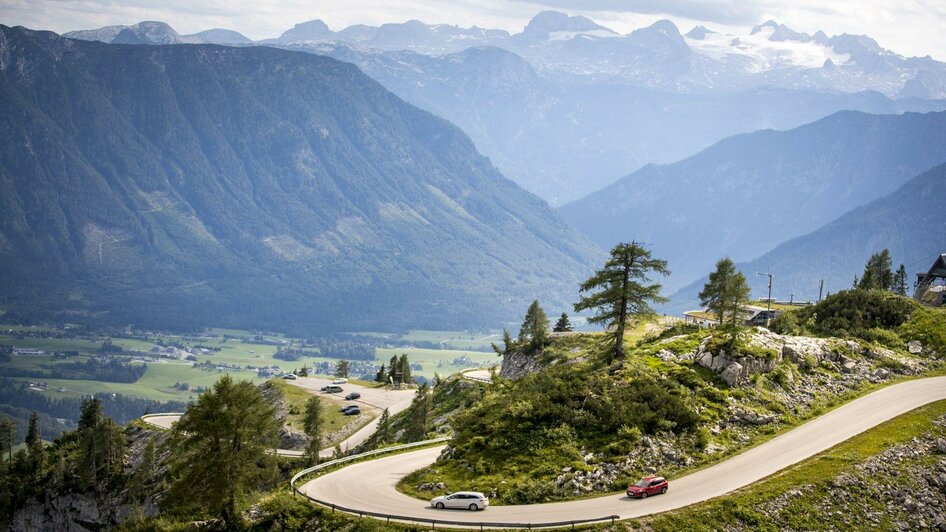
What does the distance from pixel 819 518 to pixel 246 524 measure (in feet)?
108

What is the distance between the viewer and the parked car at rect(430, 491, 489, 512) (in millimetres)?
51000

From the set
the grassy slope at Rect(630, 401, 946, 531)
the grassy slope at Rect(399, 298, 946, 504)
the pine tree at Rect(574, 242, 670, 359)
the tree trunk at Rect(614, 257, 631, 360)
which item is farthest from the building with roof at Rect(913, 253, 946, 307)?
the tree trunk at Rect(614, 257, 631, 360)

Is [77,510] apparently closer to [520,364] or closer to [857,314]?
[520,364]

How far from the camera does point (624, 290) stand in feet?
234

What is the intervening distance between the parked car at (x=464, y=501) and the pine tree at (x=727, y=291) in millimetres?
41089

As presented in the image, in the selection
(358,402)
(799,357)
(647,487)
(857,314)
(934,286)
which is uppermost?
(934,286)

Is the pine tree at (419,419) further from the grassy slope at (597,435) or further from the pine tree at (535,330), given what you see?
the grassy slope at (597,435)

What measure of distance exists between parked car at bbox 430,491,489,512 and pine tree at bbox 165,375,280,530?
11850 mm

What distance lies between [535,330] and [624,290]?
4368cm

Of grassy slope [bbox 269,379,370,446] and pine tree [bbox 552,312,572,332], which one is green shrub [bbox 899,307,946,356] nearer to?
pine tree [bbox 552,312,572,332]

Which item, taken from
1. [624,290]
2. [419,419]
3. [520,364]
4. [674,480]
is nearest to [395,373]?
Answer: [520,364]

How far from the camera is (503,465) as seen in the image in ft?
185

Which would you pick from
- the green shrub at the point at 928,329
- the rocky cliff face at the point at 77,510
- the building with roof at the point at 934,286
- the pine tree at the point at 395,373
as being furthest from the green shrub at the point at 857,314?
the pine tree at the point at 395,373

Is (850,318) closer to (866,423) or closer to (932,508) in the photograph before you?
(866,423)
